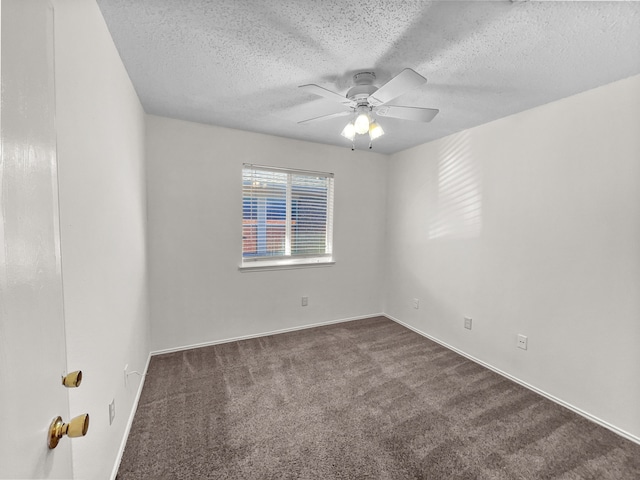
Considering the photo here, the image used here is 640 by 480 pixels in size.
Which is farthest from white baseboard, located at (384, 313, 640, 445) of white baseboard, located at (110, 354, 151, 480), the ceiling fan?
white baseboard, located at (110, 354, 151, 480)

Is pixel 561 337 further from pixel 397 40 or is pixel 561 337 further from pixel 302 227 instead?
pixel 302 227

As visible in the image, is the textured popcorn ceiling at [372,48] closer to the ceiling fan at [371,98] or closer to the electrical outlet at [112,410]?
the ceiling fan at [371,98]

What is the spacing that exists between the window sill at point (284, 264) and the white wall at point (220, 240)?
0.06 m

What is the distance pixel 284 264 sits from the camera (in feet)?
10.7

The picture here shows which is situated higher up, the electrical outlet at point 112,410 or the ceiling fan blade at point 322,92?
the ceiling fan blade at point 322,92

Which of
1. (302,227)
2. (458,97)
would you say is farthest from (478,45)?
(302,227)

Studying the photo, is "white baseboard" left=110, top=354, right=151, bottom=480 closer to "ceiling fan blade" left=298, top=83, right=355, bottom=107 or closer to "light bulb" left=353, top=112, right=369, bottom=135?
"ceiling fan blade" left=298, top=83, right=355, bottom=107

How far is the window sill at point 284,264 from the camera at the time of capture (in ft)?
10.2

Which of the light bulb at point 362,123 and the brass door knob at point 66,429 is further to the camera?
the light bulb at point 362,123

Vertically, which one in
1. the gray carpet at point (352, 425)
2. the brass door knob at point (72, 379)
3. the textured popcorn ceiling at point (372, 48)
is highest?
the textured popcorn ceiling at point (372, 48)

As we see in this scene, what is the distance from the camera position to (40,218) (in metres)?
0.57

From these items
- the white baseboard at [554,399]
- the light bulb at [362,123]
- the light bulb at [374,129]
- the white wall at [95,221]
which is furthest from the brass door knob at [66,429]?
the white baseboard at [554,399]

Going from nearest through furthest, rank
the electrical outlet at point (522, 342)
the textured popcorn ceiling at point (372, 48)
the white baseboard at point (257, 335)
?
the textured popcorn ceiling at point (372, 48)
the electrical outlet at point (522, 342)
the white baseboard at point (257, 335)

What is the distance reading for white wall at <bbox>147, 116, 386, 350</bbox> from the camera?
2.69 metres
